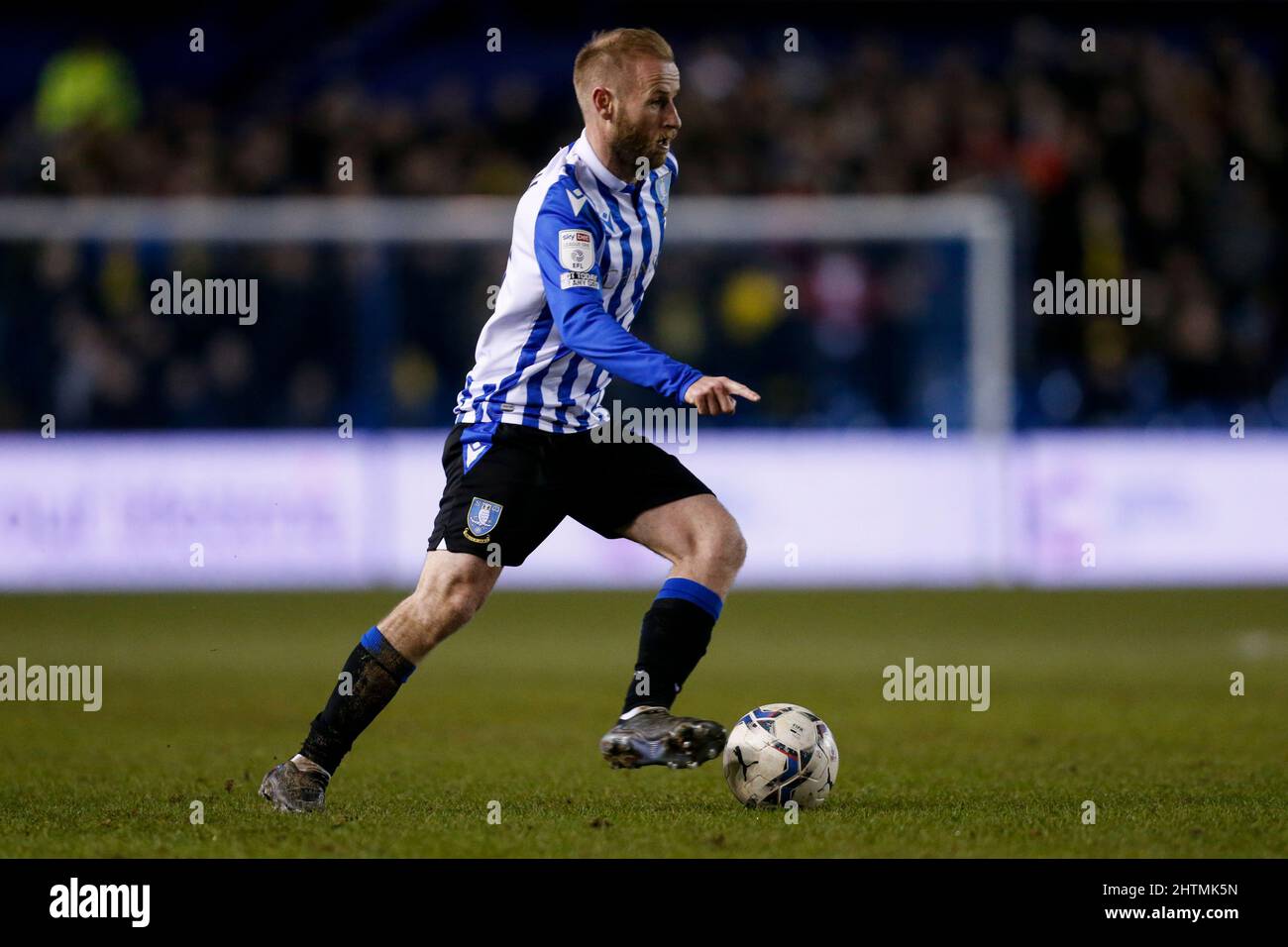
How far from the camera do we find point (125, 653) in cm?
1155

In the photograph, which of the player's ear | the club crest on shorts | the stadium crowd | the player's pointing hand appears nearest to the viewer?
the player's pointing hand

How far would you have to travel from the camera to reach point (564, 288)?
6.02m

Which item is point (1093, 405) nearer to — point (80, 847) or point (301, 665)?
point (301, 665)

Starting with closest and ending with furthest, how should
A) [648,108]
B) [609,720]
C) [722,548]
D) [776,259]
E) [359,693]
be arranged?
1. [359,693]
2. [648,108]
3. [722,548]
4. [609,720]
5. [776,259]

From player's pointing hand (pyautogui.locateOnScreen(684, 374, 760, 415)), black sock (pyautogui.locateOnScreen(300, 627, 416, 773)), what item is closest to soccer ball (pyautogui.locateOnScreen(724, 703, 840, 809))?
black sock (pyautogui.locateOnScreen(300, 627, 416, 773))

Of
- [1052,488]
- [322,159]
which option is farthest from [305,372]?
[1052,488]

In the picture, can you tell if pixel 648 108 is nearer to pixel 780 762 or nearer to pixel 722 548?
pixel 722 548

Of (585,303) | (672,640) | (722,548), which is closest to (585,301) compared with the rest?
(585,303)

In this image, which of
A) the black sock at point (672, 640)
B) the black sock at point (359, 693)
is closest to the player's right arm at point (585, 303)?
the black sock at point (672, 640)

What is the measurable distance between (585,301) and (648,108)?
68cm

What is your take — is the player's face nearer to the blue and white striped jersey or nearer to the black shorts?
the blue and white striped jersey

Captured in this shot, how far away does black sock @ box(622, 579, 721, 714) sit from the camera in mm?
6180

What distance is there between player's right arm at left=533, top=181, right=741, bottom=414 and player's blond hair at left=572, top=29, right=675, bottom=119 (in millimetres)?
358
